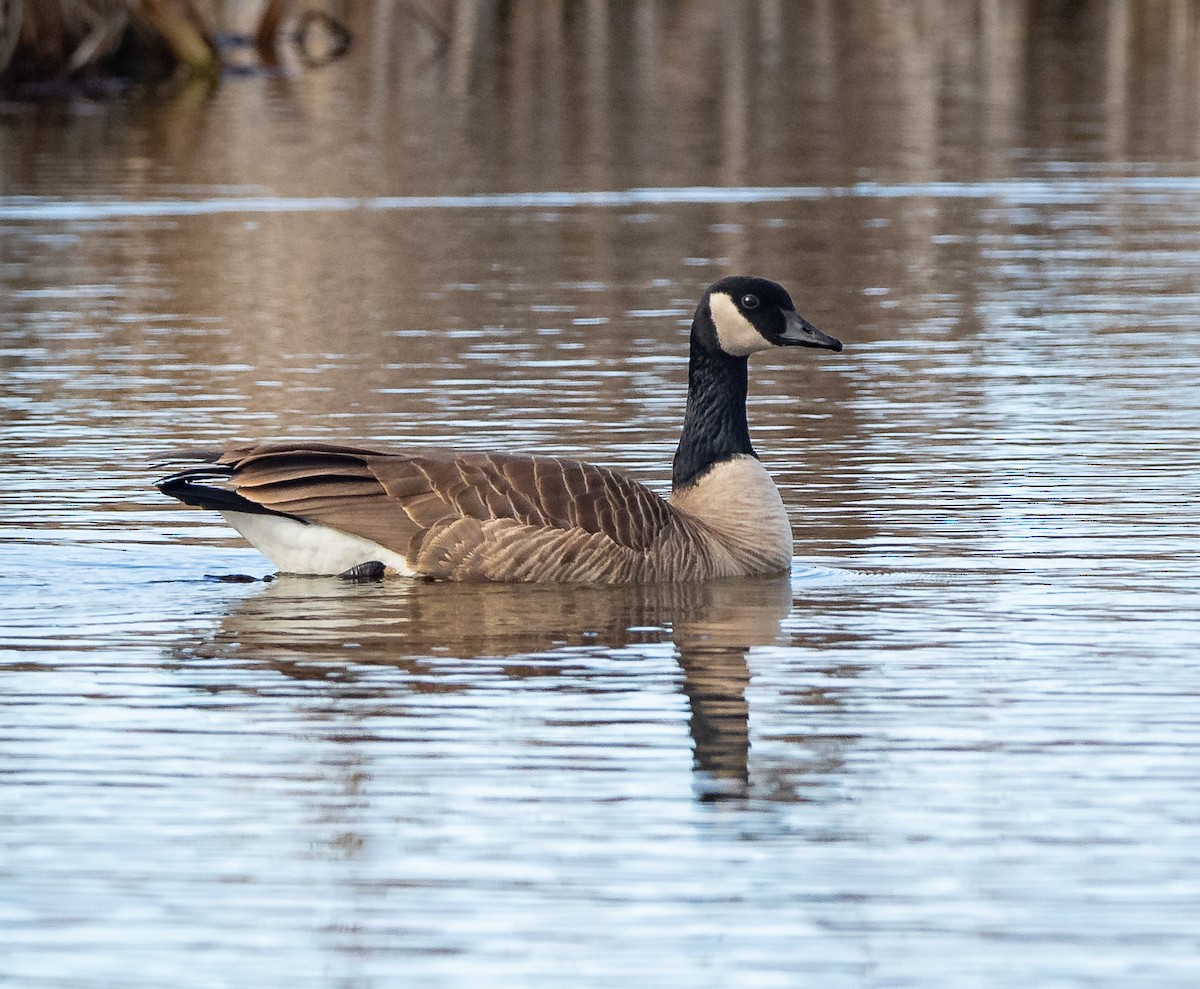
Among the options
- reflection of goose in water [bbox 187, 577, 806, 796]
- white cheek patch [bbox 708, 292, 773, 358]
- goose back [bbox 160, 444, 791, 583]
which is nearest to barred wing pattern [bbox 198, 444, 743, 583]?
goose back [bbox 160, 444, 791, 583]

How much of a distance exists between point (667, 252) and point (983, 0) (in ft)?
160

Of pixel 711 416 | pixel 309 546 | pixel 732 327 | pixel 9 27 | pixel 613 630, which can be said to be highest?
pixel 9 27

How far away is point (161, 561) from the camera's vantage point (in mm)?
12961

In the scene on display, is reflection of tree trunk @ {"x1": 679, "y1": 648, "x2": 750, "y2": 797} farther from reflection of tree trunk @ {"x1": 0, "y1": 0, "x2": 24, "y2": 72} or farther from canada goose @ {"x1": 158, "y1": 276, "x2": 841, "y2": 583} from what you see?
reflection of tree trunk @ {"x1": 0, "y1": 0, "x2": 24, "y2": 72}

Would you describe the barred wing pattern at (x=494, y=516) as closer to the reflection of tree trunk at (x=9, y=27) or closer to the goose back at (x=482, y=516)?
the goose back at (x=482, y=516)

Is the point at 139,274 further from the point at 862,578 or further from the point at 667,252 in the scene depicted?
the point at 862,578

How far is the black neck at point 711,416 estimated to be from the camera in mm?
13148

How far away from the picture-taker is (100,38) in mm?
47406

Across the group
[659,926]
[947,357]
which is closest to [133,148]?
[947,357]

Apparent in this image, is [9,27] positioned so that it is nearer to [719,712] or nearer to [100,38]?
[100,38]

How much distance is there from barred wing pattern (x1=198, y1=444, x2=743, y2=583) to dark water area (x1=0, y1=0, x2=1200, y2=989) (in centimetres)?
19

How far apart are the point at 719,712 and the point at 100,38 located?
40.1 metres

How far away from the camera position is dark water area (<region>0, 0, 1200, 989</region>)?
288 inches

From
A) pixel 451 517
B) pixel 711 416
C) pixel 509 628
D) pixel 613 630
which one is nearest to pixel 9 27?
pixel 711 416
